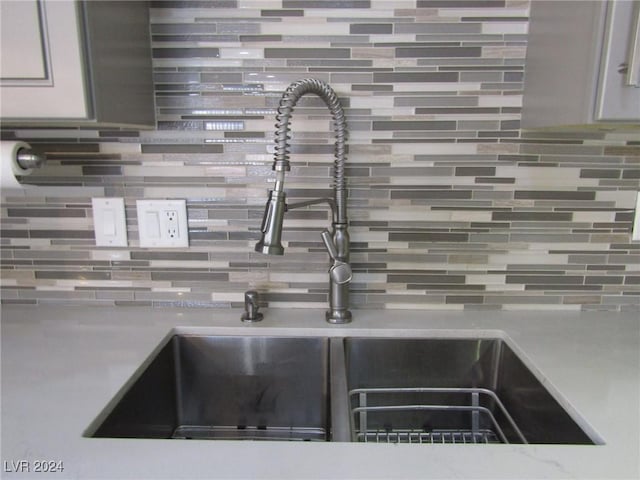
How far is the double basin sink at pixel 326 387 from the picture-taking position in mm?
945

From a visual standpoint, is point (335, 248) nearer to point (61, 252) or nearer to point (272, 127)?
point (272, 127)

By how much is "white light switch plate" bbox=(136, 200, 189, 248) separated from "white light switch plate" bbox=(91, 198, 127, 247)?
43 mm

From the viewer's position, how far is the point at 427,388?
98 centimetres

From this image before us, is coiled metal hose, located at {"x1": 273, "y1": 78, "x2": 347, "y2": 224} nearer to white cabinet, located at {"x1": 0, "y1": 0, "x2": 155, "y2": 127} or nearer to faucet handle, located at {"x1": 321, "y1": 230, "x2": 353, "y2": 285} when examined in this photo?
faucet handle, located at {"x1": 321, "y1": 230, "x2": 353, "y2": 285}

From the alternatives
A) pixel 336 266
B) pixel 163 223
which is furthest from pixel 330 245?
pixel 163 223

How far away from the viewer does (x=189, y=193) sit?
1.01 m

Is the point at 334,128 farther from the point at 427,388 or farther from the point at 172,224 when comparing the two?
the point at 427,388

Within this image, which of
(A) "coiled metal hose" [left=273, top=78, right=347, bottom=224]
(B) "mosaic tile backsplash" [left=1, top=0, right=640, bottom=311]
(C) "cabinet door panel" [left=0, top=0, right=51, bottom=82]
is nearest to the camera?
(C) "cabinet door panel" [left=0, top=0, right=51, bottom=82]

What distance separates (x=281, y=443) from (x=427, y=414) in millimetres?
478

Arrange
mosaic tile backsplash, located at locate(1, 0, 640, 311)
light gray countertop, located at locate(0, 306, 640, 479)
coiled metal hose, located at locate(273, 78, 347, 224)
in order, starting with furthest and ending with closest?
mosaic tile backsplash, located at locate(1, 0, 640, 311), coiled metal hose, located at locate(273, 78, 347, 224), light gray countertop, located at locate(0, 306, 640, 479)

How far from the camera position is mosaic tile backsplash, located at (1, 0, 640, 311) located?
94 centimetres

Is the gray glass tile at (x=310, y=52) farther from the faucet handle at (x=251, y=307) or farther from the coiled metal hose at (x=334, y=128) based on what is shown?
the faucet handle at (x=251, y=307)

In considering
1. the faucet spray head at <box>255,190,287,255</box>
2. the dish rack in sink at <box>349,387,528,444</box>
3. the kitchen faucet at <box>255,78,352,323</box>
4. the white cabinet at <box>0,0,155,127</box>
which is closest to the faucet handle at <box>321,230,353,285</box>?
the kitchen faucet at <box>255,78,352,323</box>

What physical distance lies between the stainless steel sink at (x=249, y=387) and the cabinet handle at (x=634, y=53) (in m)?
0.73
